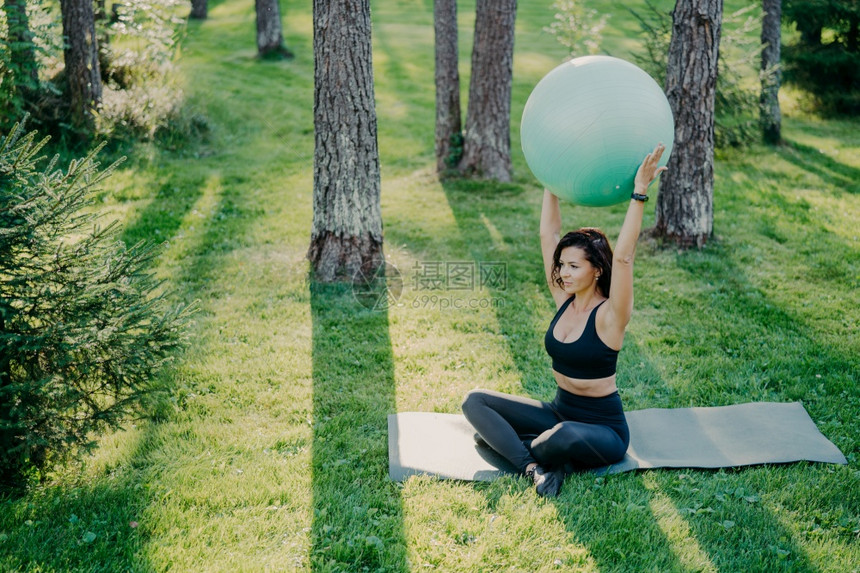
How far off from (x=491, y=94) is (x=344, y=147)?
3.64 metres

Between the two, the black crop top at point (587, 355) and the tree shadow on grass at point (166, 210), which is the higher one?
the black crop top at point (587, 355)

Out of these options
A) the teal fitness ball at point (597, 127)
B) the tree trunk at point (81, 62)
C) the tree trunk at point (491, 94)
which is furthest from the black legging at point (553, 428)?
the tree trunk at point (81, 62)

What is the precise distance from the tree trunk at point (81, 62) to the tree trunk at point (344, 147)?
473 cm

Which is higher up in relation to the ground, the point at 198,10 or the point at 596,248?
the point at 198,10

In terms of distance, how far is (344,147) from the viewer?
609 centimetres

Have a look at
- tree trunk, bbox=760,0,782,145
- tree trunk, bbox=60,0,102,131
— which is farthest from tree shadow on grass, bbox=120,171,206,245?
tree trunk, bbox=760,0,782,145

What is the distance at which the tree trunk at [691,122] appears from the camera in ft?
21.4

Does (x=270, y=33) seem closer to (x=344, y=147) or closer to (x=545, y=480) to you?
(x=344, y=147)

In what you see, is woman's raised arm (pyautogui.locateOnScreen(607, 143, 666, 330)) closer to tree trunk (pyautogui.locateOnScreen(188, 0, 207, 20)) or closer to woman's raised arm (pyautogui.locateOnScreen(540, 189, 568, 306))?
woman's raised arm (pyautogui.locateOnScreen(540, 189, 568, 306))

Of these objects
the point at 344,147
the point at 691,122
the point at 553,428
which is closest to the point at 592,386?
the point at 553,428

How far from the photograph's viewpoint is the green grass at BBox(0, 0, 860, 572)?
327cm

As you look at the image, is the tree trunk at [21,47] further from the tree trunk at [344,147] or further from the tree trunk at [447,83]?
the tree trunk at [447,83]

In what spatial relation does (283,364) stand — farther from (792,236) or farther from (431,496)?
(792,236)

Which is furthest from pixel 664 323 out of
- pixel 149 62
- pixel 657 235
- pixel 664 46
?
pixel 149 62
